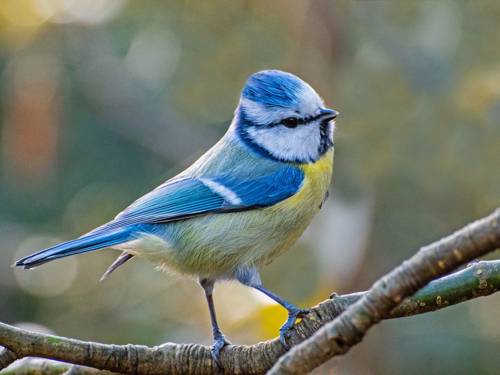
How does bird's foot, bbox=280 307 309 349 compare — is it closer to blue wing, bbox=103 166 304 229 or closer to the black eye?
blue wing, bbox=103 166 304 229

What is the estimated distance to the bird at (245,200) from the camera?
2.20 m

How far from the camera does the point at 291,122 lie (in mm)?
2383

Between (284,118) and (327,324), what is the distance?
132 cm

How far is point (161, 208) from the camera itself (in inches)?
91.2

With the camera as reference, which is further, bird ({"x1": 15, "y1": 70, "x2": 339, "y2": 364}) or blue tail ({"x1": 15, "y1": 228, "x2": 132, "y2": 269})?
bird ({"x1": 15, "y1": 70, "x2": 339, "y2": 364})

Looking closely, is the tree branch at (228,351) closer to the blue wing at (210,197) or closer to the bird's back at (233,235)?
the bird's back at (233,235)

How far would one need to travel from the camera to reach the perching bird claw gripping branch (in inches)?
39.8

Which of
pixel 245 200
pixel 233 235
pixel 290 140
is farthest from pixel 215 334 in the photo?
pixel 290 140

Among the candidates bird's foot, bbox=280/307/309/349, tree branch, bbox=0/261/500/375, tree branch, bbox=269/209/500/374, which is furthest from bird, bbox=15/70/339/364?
tree branch, bbox=269/209/500/374

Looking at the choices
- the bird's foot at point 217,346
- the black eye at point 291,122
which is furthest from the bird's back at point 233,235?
the bird's foot at point 217,346

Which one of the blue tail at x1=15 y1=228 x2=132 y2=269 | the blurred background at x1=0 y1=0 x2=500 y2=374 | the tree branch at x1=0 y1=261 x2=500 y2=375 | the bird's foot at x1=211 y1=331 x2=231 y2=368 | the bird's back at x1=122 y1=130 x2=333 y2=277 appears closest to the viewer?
the tree branch at x1=0 y1=261 x2=500 y2=375

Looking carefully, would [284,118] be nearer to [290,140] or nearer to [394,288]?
[290,140]

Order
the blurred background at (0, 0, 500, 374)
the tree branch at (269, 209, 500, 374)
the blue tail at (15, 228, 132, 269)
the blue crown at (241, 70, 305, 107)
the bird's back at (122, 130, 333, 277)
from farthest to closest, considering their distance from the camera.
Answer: the blurred background at (0, 0, 500, 374)
the blue crown at (241, 70, 305, 107)
the bird's back at (122, 130, 333, 277)
the blue tail at (15, 228, 132, 269)
the tree branch at (269, 209, 500, 374)

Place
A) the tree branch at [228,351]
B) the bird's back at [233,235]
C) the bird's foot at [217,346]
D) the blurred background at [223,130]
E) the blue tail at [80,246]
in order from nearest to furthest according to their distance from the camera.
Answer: the tree branch at [228,351], the bird's foot at [217,346], the blue tail at [80,246], the bird's back at [233,235], the blurred background at [223,130]
